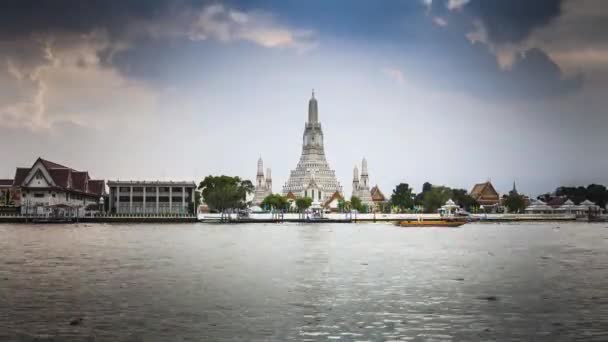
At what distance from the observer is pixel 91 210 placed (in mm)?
136625

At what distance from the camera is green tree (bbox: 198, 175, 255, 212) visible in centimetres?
12794

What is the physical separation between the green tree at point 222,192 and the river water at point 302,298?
8847 cm

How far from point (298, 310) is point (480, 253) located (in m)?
26.6

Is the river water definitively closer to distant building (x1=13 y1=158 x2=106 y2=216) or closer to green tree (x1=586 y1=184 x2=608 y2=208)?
distant building (x1=13 y1=158 x2=106 y2=216)

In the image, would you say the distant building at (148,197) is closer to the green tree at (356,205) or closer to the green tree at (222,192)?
the green tree at (222,192)

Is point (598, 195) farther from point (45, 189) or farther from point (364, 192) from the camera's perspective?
point (45, 189)

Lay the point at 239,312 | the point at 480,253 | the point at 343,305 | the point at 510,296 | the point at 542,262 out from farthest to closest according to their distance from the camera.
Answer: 1. the point at 480,253
2. the point at 542,262
3. the point at 510,296
4. the point at 343,305
5. the point at 239,312

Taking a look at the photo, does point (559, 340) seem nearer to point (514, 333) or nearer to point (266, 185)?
point (514, 333)

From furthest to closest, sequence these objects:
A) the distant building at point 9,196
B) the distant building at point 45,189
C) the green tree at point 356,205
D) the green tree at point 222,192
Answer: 1. the green tree at point 356,205
2. the green tree at point 222,192
3. the distant building at point 9,196
4. the distant building at point 45,189

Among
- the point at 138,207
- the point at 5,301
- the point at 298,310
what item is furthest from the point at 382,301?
the point at 138,207

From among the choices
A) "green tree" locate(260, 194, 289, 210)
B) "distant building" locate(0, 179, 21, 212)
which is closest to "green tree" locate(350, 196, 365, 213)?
"green tree" locate(260, 194, 289, 210)

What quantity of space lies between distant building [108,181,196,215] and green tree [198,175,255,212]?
544 centimetres

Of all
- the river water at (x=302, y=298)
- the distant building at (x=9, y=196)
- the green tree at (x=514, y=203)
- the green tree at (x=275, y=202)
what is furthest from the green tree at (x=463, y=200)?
the river water at (x=302, y=298)

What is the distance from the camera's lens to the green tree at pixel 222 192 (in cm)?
12794
